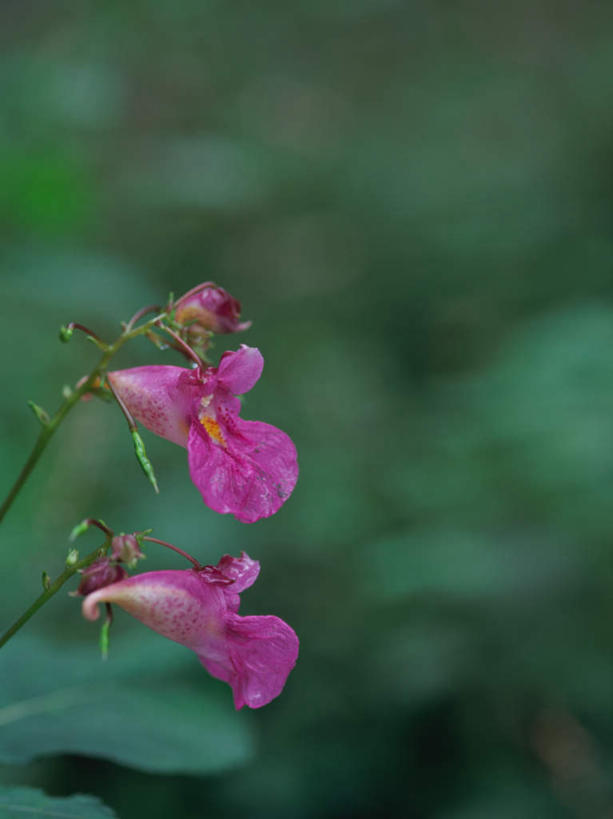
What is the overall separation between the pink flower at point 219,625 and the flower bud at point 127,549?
0.08 meters

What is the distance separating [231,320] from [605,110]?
7.94m

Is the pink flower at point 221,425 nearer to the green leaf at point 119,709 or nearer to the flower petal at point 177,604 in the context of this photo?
the flower petal at point 177,604

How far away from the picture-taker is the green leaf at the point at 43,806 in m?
1.52

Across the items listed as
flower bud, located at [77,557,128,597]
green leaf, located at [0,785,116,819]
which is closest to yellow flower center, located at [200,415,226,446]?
flower bud, located at [77,557,128,597]

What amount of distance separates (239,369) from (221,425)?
9 cm

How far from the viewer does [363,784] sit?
3250 millimetres

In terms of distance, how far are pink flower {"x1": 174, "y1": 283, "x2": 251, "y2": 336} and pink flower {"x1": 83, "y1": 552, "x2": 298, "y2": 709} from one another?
1.23 ft

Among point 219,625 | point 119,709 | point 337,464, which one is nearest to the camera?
point 219,625

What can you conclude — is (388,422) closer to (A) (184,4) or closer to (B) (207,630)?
(B) (207,630)

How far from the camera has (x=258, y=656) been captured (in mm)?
1471

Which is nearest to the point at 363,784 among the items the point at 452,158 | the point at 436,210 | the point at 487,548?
the point at 487,548

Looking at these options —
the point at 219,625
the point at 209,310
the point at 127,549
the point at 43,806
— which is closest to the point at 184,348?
the point at 209,310

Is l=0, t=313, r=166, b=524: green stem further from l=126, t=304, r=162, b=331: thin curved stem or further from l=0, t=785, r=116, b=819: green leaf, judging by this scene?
l=0, t=785, r=116, b=819: green leaf

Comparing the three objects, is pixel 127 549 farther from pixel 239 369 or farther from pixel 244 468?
pixel 239 369
